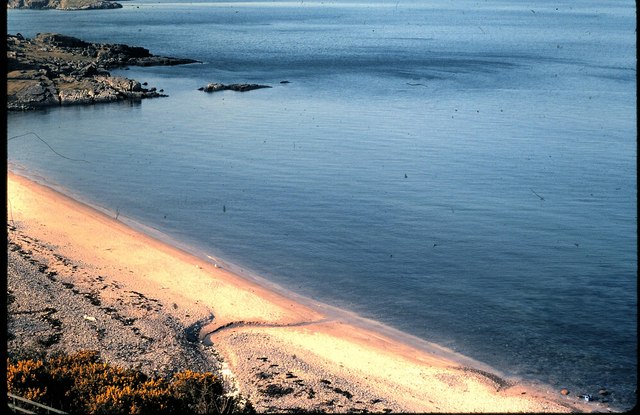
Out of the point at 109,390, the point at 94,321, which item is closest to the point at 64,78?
the point at 94,321

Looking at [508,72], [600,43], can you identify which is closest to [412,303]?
[508,72]

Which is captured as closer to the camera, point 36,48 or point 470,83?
point 470,83

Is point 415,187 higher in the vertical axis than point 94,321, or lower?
higher

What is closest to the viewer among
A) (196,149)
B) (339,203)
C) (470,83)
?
(339,203)

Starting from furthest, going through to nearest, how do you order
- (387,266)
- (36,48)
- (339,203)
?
1. (36,48)
2. (339,203)
3. (387,266)

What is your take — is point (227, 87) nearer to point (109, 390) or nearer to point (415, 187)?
point (415, 187)

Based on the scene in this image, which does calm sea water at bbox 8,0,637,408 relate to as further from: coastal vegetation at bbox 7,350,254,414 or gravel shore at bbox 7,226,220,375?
coastal vegetation at bbox 7,350,254,414

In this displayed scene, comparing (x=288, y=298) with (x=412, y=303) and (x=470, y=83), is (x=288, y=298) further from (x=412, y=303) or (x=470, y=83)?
(x=470, y=83)
